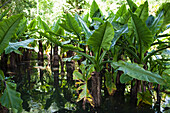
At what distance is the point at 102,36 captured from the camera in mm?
1554

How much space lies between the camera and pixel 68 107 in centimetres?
178

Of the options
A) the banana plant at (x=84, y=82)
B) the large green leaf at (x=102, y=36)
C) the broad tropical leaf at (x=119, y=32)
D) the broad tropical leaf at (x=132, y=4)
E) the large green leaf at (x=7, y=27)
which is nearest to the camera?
the large green leaf at (x=7, y=27)

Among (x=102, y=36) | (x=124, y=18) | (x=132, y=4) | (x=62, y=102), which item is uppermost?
(x=132, y=4)

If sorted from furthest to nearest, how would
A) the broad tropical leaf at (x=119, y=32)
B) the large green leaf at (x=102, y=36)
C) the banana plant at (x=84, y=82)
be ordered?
the broad tropical leaf at (x=119, y=32), the banana plant at (x=84, y=82), the large green leaf at (x=102, y=36)

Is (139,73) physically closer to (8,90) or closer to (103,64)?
(103,64)

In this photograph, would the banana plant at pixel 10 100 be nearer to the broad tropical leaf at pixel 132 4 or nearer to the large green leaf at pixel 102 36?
the large green leaf at pixel 102 36

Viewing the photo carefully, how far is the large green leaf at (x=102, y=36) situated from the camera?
1485 mm

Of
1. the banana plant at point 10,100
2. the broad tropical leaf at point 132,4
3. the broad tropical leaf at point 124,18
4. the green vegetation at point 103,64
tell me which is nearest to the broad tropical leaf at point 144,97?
the green vegetation at point 103,64

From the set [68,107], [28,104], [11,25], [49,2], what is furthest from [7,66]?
[49,2]

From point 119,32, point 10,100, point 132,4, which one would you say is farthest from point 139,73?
point 10,100

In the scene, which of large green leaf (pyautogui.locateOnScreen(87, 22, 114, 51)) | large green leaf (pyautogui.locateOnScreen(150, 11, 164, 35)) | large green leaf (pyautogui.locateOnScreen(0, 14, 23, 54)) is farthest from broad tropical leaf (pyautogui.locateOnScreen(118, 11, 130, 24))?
large green leaf (pyautogui.locateOnScreen(0, 14, 23, 54))

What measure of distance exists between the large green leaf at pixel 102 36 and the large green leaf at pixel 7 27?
2.10 ft

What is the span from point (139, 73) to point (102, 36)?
46cm

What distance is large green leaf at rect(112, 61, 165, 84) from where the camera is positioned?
4.64 feet
